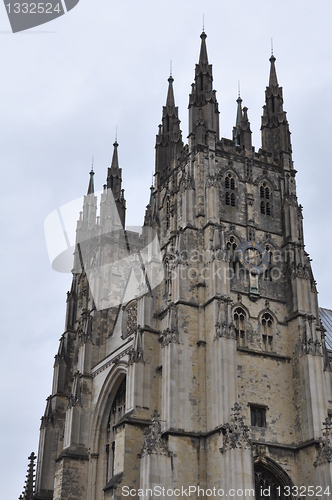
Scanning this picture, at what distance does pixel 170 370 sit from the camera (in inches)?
1649

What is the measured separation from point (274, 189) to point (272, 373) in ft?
47.2

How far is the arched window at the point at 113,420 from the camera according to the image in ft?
158

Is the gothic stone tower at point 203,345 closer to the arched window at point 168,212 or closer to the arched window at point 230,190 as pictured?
the arched window at point 230,190

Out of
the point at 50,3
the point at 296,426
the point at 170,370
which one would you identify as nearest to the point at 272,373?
the point at 296,426

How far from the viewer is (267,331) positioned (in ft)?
149

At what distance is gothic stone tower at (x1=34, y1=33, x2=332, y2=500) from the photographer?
4053cm

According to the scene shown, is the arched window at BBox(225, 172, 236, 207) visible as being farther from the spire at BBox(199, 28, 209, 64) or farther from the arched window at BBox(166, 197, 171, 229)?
the spire at BBox(199, 28, 209, 64)

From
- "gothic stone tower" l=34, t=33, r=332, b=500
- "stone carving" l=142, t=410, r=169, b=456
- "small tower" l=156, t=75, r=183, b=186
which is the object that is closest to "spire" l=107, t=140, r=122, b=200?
"gothic stone tower" l=34, t=33, r=332, b=500

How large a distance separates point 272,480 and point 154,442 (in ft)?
24.7

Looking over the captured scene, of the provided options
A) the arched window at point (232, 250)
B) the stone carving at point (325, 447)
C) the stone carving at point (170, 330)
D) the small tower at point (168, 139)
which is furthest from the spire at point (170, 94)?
the stone carving at point (325, 447)

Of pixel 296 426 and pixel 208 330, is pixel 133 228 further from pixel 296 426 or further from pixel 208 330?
pixel 296 426

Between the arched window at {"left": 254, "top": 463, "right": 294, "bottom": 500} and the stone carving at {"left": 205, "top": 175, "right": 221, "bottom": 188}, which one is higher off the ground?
the stone carving at {"left": 205, "top": 175, "right": 221, "bottom": 188}

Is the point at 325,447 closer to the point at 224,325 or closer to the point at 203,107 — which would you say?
the point at 224,325

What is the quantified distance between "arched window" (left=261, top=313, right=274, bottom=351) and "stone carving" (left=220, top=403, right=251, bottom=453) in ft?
21.8
